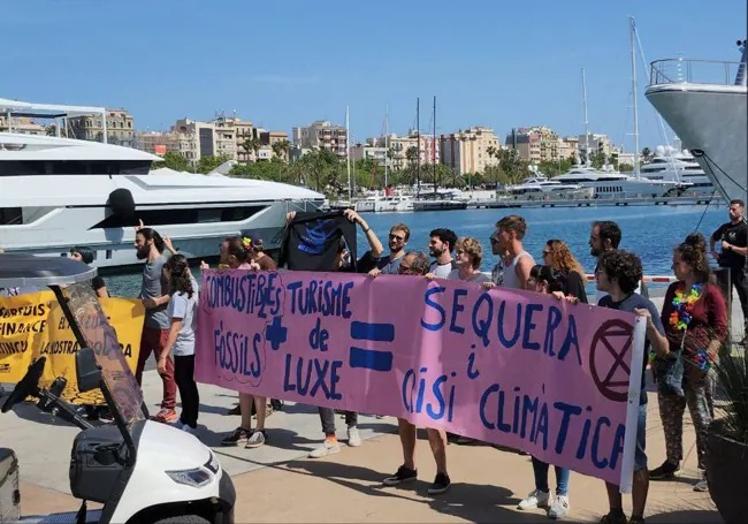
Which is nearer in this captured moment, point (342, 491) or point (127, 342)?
point (342, 491)

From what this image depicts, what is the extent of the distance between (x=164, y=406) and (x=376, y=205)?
107632 mm

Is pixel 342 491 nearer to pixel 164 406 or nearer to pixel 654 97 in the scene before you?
Result: pixel 164 406

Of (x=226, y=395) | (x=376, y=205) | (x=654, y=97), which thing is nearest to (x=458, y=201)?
(x=376, y=205)

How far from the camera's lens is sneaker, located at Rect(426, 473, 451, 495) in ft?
19.0

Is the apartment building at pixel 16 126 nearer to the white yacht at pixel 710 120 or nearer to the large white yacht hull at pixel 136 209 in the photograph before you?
the large white yacht hull at pixel 136 209

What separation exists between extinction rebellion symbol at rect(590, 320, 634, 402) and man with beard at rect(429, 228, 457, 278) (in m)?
2.48

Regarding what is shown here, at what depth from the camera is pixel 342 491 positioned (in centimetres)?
598

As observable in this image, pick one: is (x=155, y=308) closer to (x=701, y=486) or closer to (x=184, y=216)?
(x=701, y=486)

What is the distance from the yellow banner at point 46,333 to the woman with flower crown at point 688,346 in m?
5.21

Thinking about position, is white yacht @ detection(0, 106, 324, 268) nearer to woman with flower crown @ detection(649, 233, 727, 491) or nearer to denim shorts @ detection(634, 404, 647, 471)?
woman with flower crown @ detection(649, 233, 727, 491)

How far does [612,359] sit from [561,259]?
6.29 ft

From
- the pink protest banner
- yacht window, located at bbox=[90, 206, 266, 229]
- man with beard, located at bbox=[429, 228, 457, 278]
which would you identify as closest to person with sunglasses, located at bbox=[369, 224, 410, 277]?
man with beard, located at bbox=[429, 228, 457, 278]

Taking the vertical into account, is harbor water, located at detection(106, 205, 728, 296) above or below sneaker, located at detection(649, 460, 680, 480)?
below

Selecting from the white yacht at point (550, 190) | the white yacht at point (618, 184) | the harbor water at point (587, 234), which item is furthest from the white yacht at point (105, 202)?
the white yacht at point (550, 190)
